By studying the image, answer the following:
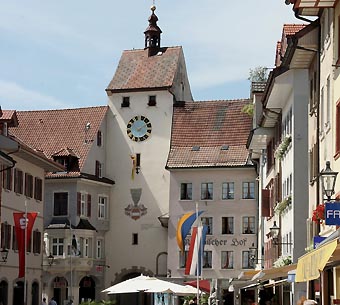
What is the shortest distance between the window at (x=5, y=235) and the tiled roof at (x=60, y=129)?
23.6m

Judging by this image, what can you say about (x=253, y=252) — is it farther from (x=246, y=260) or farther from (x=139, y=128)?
(x=139, y=128)

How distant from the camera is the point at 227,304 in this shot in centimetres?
7712

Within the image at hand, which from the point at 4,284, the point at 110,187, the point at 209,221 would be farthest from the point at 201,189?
the point at 4,284

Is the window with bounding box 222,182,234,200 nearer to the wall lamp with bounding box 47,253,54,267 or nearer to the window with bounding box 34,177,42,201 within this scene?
the wall lamp with bounding box 47,253,54,267

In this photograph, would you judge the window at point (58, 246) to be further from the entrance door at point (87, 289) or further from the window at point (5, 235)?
the window at point (5, 235)

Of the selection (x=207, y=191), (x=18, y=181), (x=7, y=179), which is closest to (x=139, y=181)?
(x=207, y=191)

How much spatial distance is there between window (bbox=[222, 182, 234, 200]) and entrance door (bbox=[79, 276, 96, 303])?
40.4 feet

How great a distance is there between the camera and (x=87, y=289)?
243ft

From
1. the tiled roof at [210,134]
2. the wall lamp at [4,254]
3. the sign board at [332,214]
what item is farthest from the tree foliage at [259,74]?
the sign board at [332,214]

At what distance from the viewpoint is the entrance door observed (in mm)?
73562

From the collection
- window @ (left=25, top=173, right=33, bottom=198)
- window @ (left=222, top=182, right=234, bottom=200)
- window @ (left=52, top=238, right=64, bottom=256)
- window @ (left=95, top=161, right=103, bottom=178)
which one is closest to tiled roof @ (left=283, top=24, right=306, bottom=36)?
window @ (left=25, top=173, right=33, bottom=198)

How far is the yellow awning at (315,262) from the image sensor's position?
529 inches

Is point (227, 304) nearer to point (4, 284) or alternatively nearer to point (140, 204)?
point (140, 204)

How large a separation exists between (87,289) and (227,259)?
38.0 feet
